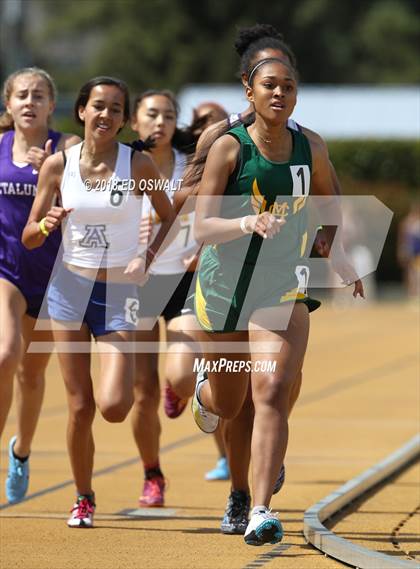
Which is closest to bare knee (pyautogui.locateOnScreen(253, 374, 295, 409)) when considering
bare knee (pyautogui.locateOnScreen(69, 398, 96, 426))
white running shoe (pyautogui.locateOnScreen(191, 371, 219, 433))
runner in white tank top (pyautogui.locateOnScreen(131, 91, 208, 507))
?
white running shoe (pyautogui.locateOnScreen(191, 371, 219, 433))

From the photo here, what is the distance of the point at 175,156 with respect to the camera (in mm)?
9570

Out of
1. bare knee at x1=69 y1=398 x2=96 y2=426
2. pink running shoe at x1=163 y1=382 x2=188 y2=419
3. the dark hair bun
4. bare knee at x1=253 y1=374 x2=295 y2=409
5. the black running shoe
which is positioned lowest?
the black running shoe

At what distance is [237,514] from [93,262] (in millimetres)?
1638

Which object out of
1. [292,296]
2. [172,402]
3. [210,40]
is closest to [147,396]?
[172,402]

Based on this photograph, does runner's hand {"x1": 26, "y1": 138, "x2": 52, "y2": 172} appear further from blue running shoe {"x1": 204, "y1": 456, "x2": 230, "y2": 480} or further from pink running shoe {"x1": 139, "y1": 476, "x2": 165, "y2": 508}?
blue running shoe {"x1": 204, "y1": 456, "x2": 230, "y2": 480}

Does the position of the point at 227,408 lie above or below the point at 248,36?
below

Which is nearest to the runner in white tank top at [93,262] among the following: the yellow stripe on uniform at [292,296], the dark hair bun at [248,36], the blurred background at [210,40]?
the dark hair bun at [248,36]

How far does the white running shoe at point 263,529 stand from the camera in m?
6.64

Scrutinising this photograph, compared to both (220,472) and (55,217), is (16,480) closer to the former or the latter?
(220,472)

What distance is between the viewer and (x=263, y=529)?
663 cm

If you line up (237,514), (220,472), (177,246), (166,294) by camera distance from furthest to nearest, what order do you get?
(220,472) < (177,246) < (166,294) < (237,514)

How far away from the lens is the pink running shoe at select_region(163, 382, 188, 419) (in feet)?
30.4

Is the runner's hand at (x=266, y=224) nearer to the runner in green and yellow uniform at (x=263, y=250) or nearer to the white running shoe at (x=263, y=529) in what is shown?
the runner in green and yellow uniform at (x=263, y=250)

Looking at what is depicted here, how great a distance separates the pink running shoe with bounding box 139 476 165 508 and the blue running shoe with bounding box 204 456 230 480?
1132 mm
